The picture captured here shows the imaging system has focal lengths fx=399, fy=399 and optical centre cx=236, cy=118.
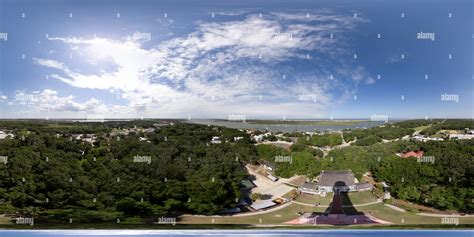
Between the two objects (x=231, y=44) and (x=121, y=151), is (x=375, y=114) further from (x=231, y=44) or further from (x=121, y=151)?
(x=121, y=151)

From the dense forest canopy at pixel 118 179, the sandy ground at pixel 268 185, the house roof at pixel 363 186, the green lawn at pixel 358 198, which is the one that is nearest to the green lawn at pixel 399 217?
the green lawn at pixel 358 198

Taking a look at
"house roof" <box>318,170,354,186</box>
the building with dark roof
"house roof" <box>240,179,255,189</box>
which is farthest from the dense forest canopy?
"house roof" <box>318,170,354,186</box>

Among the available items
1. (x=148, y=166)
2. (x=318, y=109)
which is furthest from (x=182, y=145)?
(x=318, y=109)

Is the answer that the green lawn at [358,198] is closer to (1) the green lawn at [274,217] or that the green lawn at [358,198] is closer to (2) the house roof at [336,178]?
(2) the house roof at [336,178]

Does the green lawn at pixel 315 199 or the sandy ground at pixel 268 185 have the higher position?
the sandy ground at pixel 268 185

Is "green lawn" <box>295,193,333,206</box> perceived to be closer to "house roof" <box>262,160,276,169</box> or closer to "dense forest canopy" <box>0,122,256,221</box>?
"house roof" <box>262,160,276,169</box>

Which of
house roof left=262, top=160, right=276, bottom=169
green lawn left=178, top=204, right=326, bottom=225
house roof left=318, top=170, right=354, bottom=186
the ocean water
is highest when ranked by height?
house roof left=262, top=160, right=276, bottom=169

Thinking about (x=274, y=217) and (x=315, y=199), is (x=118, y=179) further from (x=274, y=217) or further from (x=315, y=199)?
(x=315, y=199)
